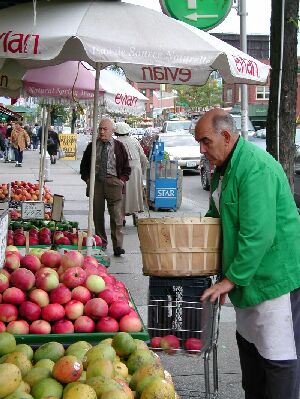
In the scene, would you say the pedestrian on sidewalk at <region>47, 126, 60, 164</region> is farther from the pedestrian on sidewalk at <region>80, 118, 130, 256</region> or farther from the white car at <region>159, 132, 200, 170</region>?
the pedestrian on sidewalk at <region>80, 118, 130, 256</region>

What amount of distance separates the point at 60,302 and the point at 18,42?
7.04ft

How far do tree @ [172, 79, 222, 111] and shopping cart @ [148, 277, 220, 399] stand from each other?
7060 centimetres

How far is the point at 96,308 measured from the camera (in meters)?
4.11

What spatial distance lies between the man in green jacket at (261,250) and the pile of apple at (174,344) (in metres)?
0.42

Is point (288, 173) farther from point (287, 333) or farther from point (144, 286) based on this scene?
point (287, 333)

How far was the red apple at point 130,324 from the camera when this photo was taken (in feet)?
13.2

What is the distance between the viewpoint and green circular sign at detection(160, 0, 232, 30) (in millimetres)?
7812

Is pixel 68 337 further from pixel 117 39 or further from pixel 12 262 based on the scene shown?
pixel 117 39

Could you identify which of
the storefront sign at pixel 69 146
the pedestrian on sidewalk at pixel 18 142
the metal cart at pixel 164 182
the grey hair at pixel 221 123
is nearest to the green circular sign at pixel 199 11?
the grey hair at pixel 221 123

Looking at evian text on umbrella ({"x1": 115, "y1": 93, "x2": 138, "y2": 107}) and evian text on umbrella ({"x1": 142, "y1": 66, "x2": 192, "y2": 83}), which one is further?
evian text on umbrella ({"x1": 115, "y1": 93, "x2": 138, "y2": 107})

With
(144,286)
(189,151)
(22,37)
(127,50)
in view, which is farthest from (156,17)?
(189,151)

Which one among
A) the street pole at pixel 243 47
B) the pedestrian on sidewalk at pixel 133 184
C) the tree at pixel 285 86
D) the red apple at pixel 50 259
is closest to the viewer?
the red apple at pixel 50 259

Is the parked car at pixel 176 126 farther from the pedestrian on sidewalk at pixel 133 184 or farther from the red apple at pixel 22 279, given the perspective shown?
the red apple at pixel 22 279

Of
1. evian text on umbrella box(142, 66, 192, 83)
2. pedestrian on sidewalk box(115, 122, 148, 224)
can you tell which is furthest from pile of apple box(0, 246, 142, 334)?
pedestrian on sidewalk box(115, 122, 148, 224)
